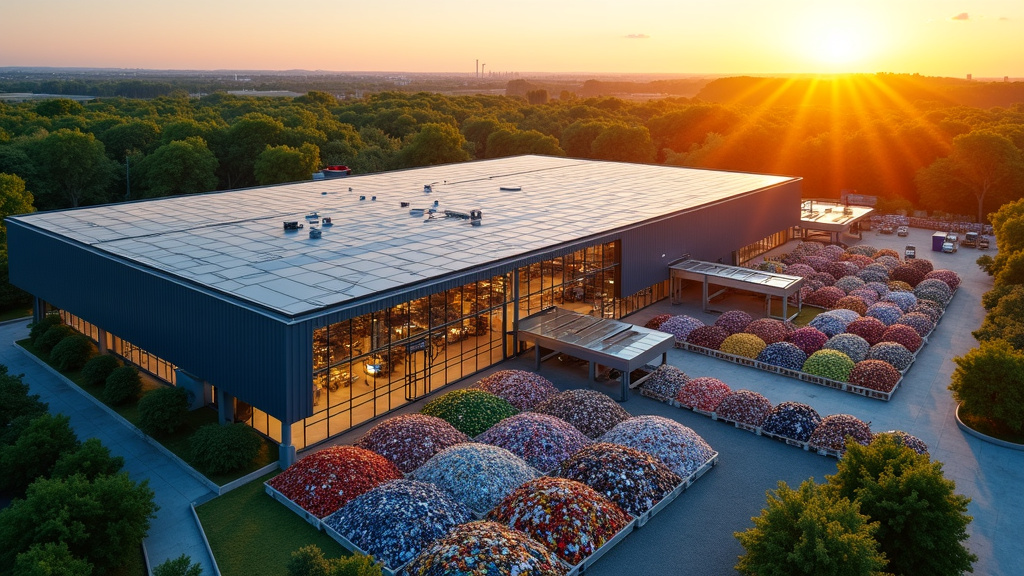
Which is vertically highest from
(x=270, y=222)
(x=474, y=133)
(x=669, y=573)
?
(x=474, y=133)

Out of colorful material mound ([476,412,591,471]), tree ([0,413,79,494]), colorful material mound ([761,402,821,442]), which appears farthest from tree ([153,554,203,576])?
colorful material mound ([761,402,821,442])

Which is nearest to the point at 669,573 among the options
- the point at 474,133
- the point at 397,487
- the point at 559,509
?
the point at 559,509

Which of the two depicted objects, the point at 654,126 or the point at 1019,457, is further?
the point at 654,126

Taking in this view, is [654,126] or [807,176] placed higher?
[654,126]

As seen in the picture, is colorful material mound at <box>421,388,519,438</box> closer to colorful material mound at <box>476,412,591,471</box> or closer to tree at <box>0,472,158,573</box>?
colorful material mound at <box>476,412,591,471</box>

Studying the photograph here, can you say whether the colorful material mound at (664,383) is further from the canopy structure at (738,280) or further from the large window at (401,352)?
the canopy structure at (738,280)

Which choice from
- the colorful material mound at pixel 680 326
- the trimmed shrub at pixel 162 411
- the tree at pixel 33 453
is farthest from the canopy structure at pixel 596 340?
the tree at pixel 33 453

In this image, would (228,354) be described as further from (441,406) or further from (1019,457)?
(1019,457)
